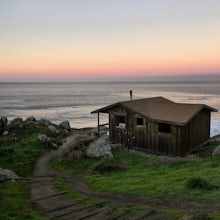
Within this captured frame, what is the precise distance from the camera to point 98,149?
24.8m

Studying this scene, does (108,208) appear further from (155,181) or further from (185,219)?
(155,181)

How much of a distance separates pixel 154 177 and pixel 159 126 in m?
10.4

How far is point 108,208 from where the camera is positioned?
12.1m

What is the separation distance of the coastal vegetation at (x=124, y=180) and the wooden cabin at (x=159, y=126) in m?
1.80

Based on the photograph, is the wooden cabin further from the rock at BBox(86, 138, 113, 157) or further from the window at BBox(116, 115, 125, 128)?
the rock at BBox(86, 138, 113, 157)

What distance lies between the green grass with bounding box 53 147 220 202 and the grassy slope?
2.82m

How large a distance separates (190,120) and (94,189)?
12.9 metres

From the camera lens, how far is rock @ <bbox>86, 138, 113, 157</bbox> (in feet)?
80.2

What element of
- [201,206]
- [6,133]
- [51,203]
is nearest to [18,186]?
[51,203]

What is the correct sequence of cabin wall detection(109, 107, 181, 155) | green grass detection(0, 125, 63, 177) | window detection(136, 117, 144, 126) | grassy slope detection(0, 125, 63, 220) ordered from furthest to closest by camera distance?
window detection(136, 117, 144, 126) < cabin wall detection(109, 107, 181, 155) < green grass detection(0, 125, 63, 177) < grassy slope detection(0, 125, 63, 220)

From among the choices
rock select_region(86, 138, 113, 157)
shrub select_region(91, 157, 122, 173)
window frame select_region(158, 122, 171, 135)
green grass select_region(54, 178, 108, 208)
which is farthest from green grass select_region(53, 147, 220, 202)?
window frame select_region(158, 122, 171, 135)

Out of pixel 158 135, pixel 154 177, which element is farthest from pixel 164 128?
pixel 154 177

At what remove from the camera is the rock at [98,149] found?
80.2ft

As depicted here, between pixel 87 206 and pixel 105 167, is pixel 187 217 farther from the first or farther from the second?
pixel 105 167
